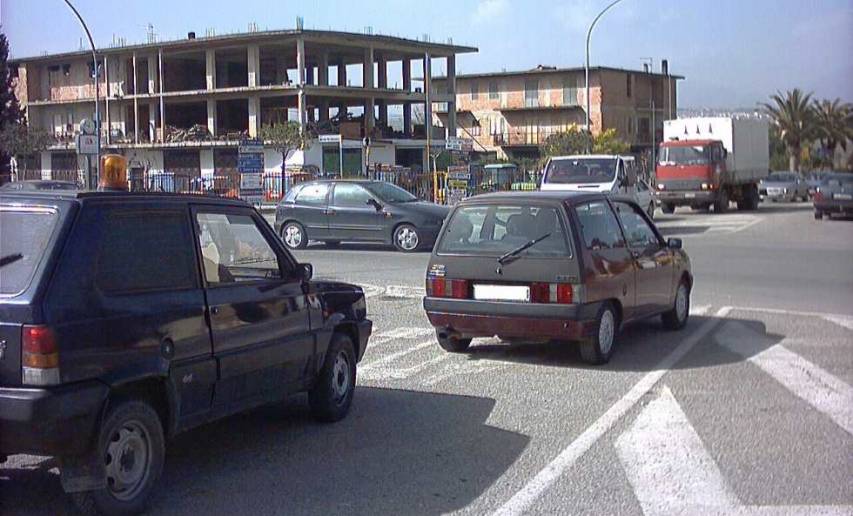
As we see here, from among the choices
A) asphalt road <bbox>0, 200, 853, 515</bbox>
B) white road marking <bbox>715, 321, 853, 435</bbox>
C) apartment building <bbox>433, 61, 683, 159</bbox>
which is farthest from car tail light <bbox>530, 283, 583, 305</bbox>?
apartment building <bbox>433, 61, 683, 159</bbox>

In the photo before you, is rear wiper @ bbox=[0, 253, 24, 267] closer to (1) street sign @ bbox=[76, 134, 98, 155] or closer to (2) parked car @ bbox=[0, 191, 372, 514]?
(2) parked car @ bbox=[0, 191, 372, 514]

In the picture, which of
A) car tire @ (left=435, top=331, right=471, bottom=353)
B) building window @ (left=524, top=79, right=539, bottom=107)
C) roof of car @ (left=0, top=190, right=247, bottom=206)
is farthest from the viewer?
building window @ (left=524, top=79, right=539, bottom=107)

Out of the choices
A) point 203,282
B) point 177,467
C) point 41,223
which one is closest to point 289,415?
point 177,467

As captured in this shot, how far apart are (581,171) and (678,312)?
47.3ft

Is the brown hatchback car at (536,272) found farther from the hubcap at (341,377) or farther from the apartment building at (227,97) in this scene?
the apartment building at (227,97)

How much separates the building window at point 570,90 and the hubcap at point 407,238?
5854cm

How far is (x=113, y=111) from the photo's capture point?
2788 inches

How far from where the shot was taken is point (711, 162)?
37031 mm

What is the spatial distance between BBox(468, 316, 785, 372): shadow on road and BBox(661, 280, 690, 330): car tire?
86 mm

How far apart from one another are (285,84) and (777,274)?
4908 cm

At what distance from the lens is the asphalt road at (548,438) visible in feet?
18.6

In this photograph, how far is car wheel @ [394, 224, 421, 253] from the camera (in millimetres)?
21859

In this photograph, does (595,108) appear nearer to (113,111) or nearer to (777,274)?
(113,111)

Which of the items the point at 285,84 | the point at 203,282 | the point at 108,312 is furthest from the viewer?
the point at 285,84
